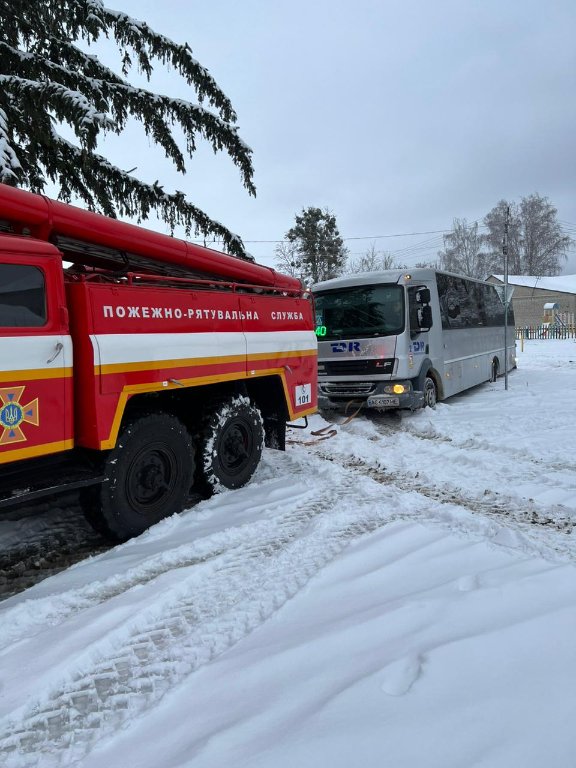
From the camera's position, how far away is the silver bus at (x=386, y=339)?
8.70m

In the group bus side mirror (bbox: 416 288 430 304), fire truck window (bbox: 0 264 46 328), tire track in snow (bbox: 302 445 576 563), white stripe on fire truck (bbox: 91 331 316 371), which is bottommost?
tire track in snow (bbox: 302 445 576 563)

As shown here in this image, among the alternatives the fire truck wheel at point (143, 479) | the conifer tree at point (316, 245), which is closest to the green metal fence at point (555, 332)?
the conifer tree at point (316, 245)

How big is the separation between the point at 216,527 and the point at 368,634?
1900 millimetres

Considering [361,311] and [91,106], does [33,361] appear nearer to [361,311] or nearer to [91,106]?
[91,106]

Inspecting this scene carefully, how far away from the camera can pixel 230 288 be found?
526 cm

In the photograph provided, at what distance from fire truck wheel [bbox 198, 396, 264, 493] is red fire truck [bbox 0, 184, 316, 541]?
0.05 ft

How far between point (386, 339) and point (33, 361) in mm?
6487

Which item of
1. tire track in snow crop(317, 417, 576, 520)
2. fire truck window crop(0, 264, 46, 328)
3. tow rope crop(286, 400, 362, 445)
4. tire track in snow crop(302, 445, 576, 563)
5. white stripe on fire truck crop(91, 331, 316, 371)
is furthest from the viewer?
tow rope crop(286, 400, 362, 445)

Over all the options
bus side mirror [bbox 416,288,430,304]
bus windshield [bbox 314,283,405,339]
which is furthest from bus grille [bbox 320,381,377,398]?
bus side mirror [bbox 416,288,430,304]

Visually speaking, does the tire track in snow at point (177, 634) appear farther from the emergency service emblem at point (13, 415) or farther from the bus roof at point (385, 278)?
the bus roof at point (385, 278)

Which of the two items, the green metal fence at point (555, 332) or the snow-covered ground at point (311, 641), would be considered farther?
the green metal fence at point (555, 332)

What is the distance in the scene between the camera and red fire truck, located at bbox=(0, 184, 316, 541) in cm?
330

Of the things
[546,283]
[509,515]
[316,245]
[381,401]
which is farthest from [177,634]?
[546,283]

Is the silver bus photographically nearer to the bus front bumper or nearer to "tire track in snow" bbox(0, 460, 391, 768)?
the bus front bumper
